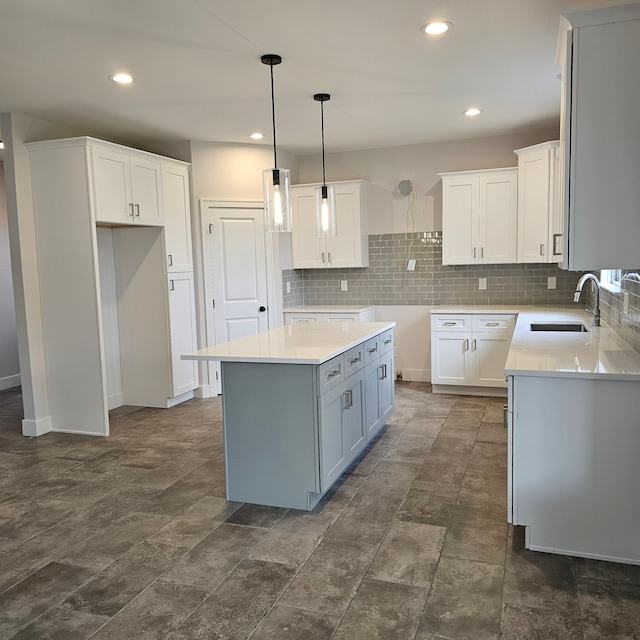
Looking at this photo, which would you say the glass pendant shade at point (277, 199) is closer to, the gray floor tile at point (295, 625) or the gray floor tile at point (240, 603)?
the gray floor tile at point (240, 603)

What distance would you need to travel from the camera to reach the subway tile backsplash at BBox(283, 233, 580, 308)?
5898 millimetres

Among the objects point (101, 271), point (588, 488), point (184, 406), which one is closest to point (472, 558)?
point (588, 488)

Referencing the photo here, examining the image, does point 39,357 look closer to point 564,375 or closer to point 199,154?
point 199,154

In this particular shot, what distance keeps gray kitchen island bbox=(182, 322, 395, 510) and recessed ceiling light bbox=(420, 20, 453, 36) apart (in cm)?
180

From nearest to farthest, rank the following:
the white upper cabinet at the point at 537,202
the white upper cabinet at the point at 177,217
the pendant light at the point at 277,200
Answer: the pendant light at the point at 277,200 < the white upper cabinet at the point at 537,202 < the white upper cabinet at the point at 177,217

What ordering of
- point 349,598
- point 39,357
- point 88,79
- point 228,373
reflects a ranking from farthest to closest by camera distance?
point 39,357 < point 88,79 < point 228,373 < point 349,598

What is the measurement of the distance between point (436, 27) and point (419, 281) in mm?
3562

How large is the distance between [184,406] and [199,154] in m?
2.52

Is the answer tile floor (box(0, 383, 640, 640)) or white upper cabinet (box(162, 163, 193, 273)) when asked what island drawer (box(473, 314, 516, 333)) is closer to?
tile floor (box(0, 383, 640, 640))

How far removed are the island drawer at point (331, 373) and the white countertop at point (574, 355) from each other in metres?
0.97

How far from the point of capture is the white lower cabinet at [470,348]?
5.48 meters

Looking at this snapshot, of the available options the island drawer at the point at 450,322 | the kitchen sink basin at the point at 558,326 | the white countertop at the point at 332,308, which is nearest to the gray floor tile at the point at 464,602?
the kitchen sink basin at the point at 558,326

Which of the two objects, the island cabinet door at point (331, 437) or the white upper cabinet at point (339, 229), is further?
the white upper cabinet at point (339, 229)

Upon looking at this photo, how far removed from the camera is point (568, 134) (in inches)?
95.5
